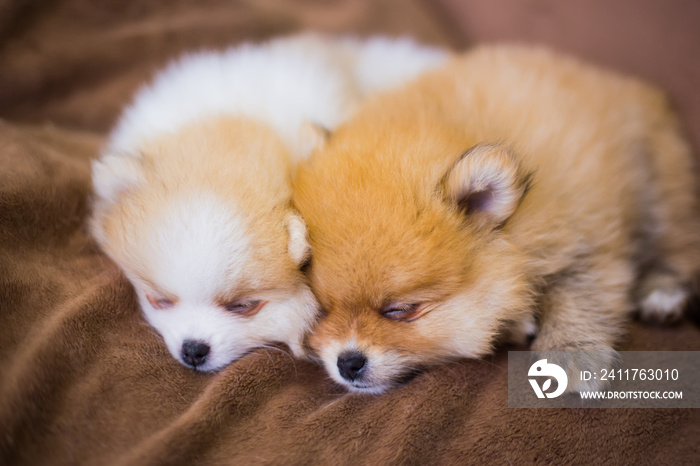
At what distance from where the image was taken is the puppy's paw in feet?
5.70

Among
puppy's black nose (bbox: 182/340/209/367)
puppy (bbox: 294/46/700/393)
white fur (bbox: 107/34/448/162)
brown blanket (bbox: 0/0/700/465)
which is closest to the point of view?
brown blanket (bbox: 0/0/700/465)

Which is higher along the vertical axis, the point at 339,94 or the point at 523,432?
the point at 339,94

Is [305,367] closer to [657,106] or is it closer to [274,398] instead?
[274,398]

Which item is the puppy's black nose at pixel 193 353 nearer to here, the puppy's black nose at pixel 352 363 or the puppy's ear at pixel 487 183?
the puppy's black nose at pixel 352 363

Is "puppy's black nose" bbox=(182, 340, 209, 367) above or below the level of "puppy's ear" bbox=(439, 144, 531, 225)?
below

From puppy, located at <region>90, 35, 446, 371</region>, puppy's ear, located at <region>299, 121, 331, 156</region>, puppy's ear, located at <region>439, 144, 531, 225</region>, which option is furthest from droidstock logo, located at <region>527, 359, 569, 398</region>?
puppy's ear, located at <region>299, 121, 331, 156</region>

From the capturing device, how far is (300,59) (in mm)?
2188

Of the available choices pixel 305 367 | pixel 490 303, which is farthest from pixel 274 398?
pixel 490 303

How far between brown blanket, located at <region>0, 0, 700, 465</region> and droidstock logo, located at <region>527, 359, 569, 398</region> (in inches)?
2.5

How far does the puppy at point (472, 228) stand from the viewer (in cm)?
138

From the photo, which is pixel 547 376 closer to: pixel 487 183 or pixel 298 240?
pixel 487 183

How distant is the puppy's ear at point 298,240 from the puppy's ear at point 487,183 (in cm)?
41

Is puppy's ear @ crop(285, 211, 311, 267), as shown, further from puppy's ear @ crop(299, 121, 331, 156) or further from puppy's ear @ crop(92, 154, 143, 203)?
puppy's ear @ crop(92, 154, 143, 203)

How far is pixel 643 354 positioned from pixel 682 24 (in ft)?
4.35
